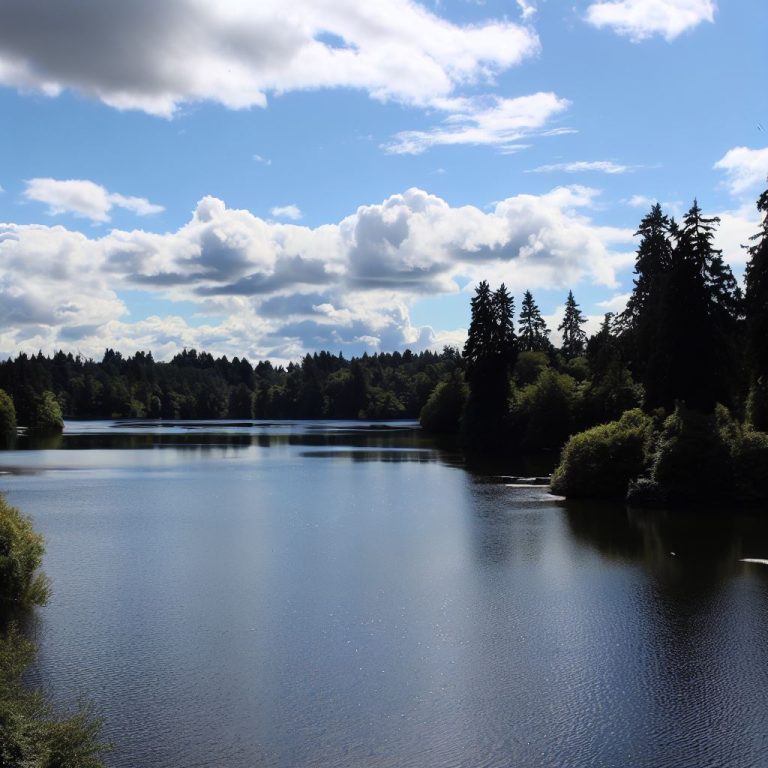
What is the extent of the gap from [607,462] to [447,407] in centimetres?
6743

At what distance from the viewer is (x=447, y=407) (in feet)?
365

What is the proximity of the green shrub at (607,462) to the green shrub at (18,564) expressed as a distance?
2972 centimetres

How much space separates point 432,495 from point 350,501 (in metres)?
5.06

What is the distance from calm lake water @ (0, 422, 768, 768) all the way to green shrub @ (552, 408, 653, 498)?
5.27m

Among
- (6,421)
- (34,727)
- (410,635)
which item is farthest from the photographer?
(6,421)

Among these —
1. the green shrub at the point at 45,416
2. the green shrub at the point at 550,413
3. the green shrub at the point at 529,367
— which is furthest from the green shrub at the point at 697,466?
the green shrub at the point at 45,416

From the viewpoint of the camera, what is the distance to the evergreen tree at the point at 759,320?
41156 millimetres

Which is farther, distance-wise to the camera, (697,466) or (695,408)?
(695,408)

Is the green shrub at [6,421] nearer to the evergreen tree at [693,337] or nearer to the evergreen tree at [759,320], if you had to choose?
the evergreen tree at [693,337]

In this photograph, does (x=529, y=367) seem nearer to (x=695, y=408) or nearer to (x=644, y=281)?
(x=644, y=281)

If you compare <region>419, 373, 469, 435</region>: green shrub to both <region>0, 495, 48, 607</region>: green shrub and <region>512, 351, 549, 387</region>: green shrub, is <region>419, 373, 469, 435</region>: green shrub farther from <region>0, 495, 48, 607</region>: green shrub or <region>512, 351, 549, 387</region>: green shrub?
<region>0, 495, 48, 607</region>: green shrub

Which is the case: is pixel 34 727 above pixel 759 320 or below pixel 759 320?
below

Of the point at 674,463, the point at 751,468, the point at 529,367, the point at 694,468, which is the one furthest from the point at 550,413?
the point at 751,468

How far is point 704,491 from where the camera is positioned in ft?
132
